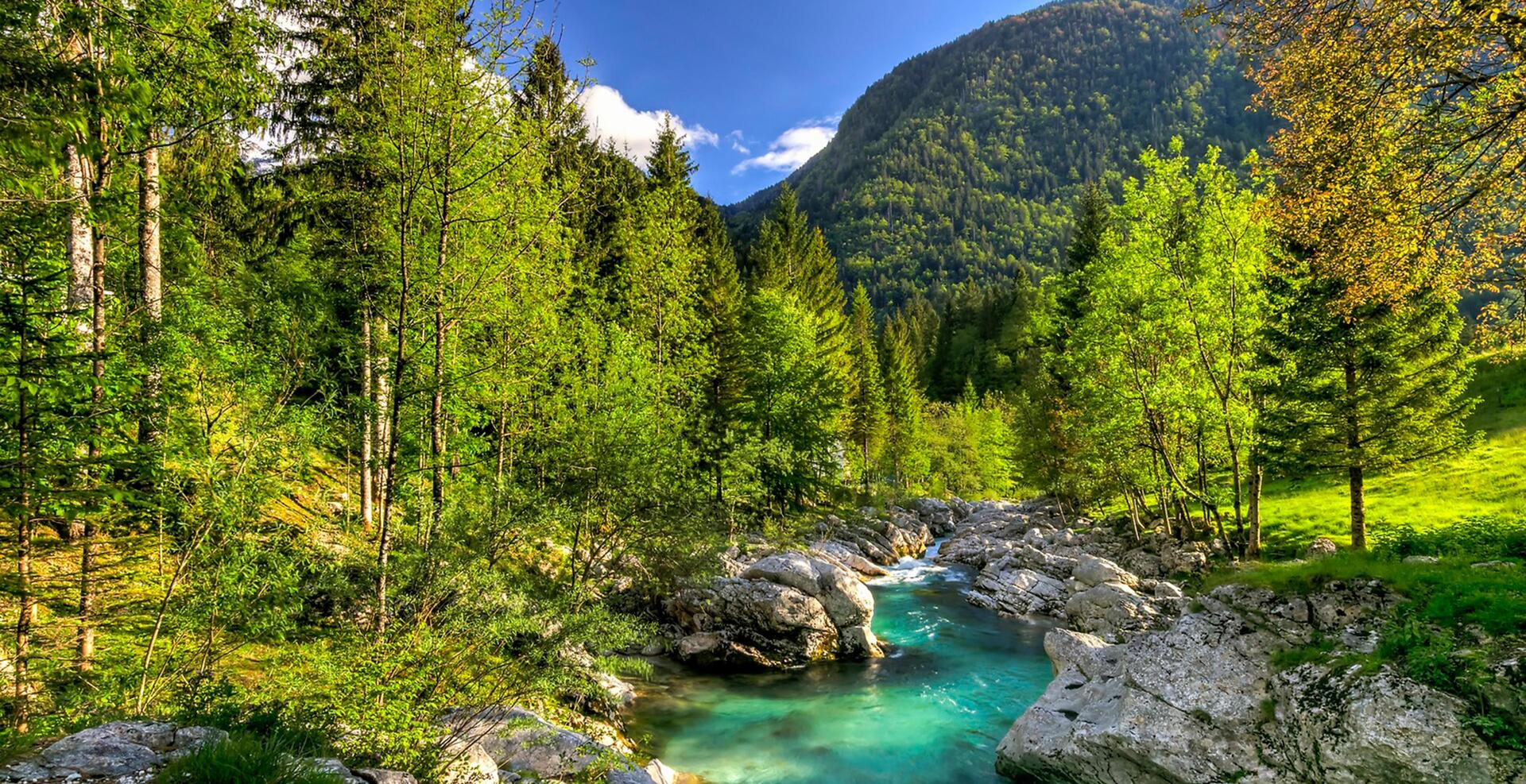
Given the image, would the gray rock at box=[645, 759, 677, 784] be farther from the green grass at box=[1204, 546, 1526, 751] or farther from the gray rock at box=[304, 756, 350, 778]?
the green grass at box=[1204, 546, 1526, 751]

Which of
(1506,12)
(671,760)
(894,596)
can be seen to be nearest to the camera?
(1506,12)

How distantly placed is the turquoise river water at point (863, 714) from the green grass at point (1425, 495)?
37.9ft

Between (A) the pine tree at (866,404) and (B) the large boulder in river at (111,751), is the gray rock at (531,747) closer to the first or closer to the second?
(B) the large boulder in river at (111,751)

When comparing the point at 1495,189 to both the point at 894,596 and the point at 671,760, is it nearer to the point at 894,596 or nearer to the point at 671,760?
the point at 671,760

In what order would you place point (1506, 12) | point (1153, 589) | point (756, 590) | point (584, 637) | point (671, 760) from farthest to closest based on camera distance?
point (1153, 589)
point (756, 590)
point (671, 760)
point (584, 637)
point (1506, 12)

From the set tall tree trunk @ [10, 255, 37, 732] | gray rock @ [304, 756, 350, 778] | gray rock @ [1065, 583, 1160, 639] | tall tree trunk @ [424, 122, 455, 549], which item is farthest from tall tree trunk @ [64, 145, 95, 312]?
gray rock @ [1065, 583, 1160, 639]

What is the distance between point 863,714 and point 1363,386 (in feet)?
57.9

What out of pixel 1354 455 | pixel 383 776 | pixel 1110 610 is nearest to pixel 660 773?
pixel 383 776

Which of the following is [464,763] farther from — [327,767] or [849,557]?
[849,557]

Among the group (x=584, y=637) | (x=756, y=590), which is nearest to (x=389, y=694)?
(x=584, y=637)

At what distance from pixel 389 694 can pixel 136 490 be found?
369 centimetres

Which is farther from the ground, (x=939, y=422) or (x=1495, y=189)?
(x=1495, y=189)

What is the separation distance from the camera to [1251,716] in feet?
27.0

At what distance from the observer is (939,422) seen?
2506 inches
